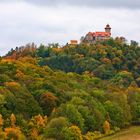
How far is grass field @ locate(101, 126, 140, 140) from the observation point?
9586 cm

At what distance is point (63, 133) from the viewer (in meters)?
85.2

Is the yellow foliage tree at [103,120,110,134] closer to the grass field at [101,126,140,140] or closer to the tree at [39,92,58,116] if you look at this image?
the grass field at [101,126,140,140]

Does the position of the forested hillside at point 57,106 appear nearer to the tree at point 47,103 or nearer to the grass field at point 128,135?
the tree at point 47,103

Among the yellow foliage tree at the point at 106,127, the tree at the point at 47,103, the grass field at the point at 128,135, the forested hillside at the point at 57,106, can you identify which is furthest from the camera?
the tree at the point at 47,103

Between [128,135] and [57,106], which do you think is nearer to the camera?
[128,135]

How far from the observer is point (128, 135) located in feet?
324

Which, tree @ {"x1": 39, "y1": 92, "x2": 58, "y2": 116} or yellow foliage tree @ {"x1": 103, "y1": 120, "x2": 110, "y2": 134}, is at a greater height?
tree @ {"x1": 39, "y1": 92, "x2": 58, "y2": 116}

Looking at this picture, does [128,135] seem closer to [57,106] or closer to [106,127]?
[106,127]

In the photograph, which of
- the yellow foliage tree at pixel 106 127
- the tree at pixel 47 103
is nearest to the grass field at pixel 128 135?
the yellow foliage tree at pixel 106 127

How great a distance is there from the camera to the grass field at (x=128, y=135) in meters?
95.9

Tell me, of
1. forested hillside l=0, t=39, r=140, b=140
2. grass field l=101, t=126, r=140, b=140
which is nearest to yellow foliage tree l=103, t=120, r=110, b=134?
forested hillside l=0, t=39, r=140, b=140

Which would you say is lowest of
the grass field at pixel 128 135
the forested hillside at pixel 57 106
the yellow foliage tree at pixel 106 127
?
the grass field at pixel 128 135

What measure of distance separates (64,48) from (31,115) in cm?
10403

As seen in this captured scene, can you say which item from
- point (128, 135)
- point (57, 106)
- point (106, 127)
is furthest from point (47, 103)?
point (128, 135)
